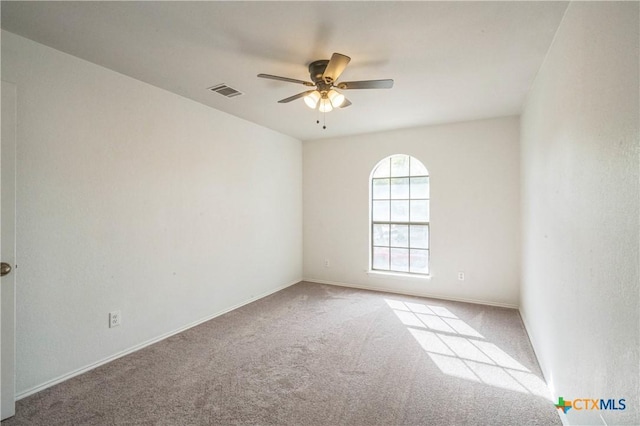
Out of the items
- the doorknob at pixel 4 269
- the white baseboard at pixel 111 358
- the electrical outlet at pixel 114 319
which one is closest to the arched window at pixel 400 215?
the white baseboard at pixel 111 358

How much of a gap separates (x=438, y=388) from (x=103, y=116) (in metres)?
3.47

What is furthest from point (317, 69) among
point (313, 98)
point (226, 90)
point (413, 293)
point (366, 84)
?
point (413, 293)

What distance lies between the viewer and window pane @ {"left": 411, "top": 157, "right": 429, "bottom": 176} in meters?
4.57

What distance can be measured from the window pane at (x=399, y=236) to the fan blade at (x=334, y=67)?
2.97m

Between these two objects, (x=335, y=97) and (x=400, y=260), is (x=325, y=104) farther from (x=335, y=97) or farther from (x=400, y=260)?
(x=400, y=260)

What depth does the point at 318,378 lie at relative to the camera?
2.32m

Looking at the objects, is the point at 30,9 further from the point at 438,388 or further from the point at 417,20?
the point at 438,388

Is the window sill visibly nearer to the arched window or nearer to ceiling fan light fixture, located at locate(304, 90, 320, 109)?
the arched window

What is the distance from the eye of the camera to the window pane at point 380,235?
16.1 feet

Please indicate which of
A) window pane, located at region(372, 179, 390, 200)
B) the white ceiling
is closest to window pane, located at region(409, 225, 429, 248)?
window pane, located at region(372, 179, 390, 200)

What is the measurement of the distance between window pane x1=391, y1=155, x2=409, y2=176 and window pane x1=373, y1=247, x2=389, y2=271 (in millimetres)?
1247

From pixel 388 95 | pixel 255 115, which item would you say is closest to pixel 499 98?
pixel 388 95

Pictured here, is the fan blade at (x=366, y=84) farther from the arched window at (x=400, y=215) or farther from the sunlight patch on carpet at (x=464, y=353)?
the arched window at (x=400, y=215)

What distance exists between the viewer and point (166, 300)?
121 inches
